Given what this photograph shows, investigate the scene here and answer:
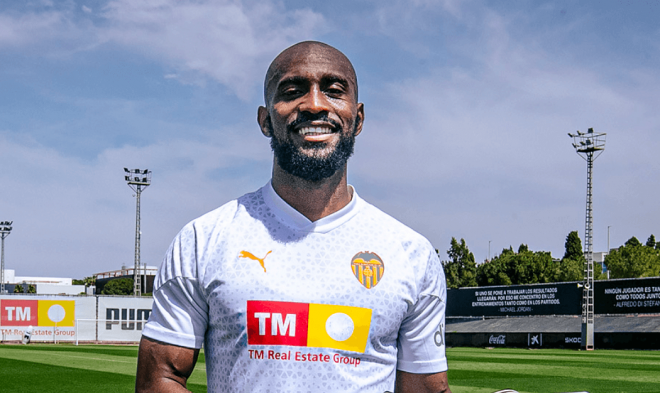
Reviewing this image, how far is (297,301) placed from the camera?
211cm

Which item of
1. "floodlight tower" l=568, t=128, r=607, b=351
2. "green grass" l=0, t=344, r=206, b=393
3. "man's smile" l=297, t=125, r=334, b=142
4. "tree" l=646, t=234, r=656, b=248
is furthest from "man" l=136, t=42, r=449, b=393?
"tree" l=646, t=234, r=656, b=248

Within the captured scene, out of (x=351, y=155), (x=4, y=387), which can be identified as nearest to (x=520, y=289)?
(x=4, y=387)

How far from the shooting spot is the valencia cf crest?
2.19 metres

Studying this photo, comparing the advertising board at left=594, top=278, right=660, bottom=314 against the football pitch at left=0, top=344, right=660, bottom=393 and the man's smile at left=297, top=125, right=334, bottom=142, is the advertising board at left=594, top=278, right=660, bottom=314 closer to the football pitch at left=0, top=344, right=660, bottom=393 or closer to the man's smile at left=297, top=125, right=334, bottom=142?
the football pitch at left=0, top=344, right=660, bottom=393

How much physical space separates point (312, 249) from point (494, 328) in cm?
4087

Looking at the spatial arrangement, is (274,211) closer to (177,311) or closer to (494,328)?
(177,311)

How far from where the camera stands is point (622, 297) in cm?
3600

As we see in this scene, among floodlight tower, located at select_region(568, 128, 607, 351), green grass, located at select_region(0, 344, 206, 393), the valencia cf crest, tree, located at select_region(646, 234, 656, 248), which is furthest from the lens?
tree, located at select_region(646, 234, 656, 248)

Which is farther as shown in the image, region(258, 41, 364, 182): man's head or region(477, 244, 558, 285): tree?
region(477, 244, 558, 285): tree

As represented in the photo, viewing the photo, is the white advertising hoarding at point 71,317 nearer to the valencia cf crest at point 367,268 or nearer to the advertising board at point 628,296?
the advertising board at point 628,296

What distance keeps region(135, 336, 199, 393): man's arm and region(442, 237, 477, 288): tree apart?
241 ft

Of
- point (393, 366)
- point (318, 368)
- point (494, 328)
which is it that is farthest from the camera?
point (494, 328)

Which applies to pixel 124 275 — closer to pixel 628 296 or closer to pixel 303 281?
pixel 628 296

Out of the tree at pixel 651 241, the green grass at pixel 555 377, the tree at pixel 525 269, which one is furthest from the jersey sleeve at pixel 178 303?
the tree at pixel 651 241
